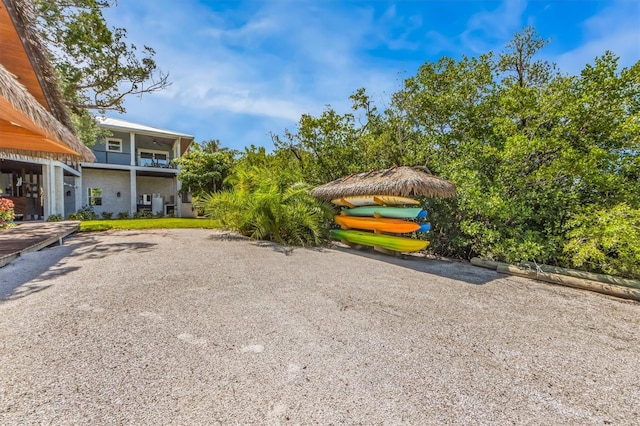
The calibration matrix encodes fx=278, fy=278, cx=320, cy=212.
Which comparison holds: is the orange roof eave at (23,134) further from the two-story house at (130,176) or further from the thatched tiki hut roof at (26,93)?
the two-story house at (130,176)

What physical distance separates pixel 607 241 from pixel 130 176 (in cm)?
2277

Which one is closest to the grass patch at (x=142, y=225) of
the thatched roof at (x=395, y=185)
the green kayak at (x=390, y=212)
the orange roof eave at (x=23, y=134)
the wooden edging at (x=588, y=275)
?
the orange roof eave at (x=23, y=134)

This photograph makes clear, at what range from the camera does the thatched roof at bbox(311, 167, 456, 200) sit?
609 cm

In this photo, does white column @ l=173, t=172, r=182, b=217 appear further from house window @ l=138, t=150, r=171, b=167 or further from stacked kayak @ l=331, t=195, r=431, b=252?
stacked kayak @ l=331, t=195, r=431, b=252

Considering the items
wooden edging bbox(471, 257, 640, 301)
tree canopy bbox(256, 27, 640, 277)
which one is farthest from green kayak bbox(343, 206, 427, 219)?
wooden edging bbox(471, 257, 640, 301)

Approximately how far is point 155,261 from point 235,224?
3.61 meters

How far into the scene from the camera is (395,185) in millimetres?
6445

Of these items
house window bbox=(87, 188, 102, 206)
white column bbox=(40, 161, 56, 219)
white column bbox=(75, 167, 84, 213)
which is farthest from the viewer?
house window bbox=(87, 188, 102, 206)

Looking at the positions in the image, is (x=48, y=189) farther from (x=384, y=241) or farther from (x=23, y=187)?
(x=384, y=241)

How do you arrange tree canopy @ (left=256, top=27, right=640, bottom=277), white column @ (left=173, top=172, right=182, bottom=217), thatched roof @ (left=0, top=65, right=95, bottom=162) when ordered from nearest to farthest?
thatched roof @ (left=0, top=65, right=95, bottom=162), tree canopy @ (left=256, top=27, right=640, bottom=277), white column @ (left=173, top=172, right=182, bottom=217)

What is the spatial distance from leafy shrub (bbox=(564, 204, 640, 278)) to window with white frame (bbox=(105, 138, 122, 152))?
23.7 m

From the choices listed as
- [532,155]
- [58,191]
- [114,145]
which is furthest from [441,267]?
[114,145]

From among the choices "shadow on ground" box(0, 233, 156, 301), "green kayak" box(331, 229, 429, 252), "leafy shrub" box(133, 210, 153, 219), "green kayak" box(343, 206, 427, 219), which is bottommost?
"shadow on ground" box(0, 233, 156, 301)

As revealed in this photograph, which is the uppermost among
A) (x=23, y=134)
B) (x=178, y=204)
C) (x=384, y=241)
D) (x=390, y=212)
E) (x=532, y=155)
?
(x=23, y=134)
